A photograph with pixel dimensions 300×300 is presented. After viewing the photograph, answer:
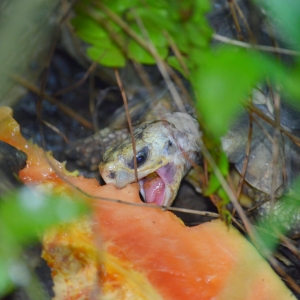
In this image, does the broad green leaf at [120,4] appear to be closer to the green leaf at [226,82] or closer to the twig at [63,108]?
the twig at [63,108]

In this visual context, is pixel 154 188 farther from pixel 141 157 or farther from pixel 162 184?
pixel 141 157

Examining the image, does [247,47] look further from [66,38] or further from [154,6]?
[66,38]

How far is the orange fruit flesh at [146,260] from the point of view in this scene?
1257 millimetres

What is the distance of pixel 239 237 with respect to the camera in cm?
140

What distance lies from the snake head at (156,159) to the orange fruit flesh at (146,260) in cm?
30

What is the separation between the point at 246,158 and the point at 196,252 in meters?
0.59

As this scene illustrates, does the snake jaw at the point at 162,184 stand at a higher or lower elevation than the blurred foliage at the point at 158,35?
lower

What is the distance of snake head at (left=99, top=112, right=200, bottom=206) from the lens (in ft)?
5.47

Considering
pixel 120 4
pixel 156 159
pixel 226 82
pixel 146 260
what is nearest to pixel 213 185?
pixel 156 159

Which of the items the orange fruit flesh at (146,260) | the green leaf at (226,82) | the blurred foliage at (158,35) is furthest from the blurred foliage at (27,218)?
the blurred foliage at (158,35)

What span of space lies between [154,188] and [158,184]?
0.03 metres

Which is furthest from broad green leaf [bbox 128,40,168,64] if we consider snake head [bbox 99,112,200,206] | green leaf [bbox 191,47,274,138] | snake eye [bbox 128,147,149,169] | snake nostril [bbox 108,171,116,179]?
green leaf [bbox 191,47,274,138]

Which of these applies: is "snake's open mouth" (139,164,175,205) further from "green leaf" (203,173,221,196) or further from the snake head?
"green leaf" (203,173,221,196)

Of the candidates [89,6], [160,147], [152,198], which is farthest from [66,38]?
[152,198]
